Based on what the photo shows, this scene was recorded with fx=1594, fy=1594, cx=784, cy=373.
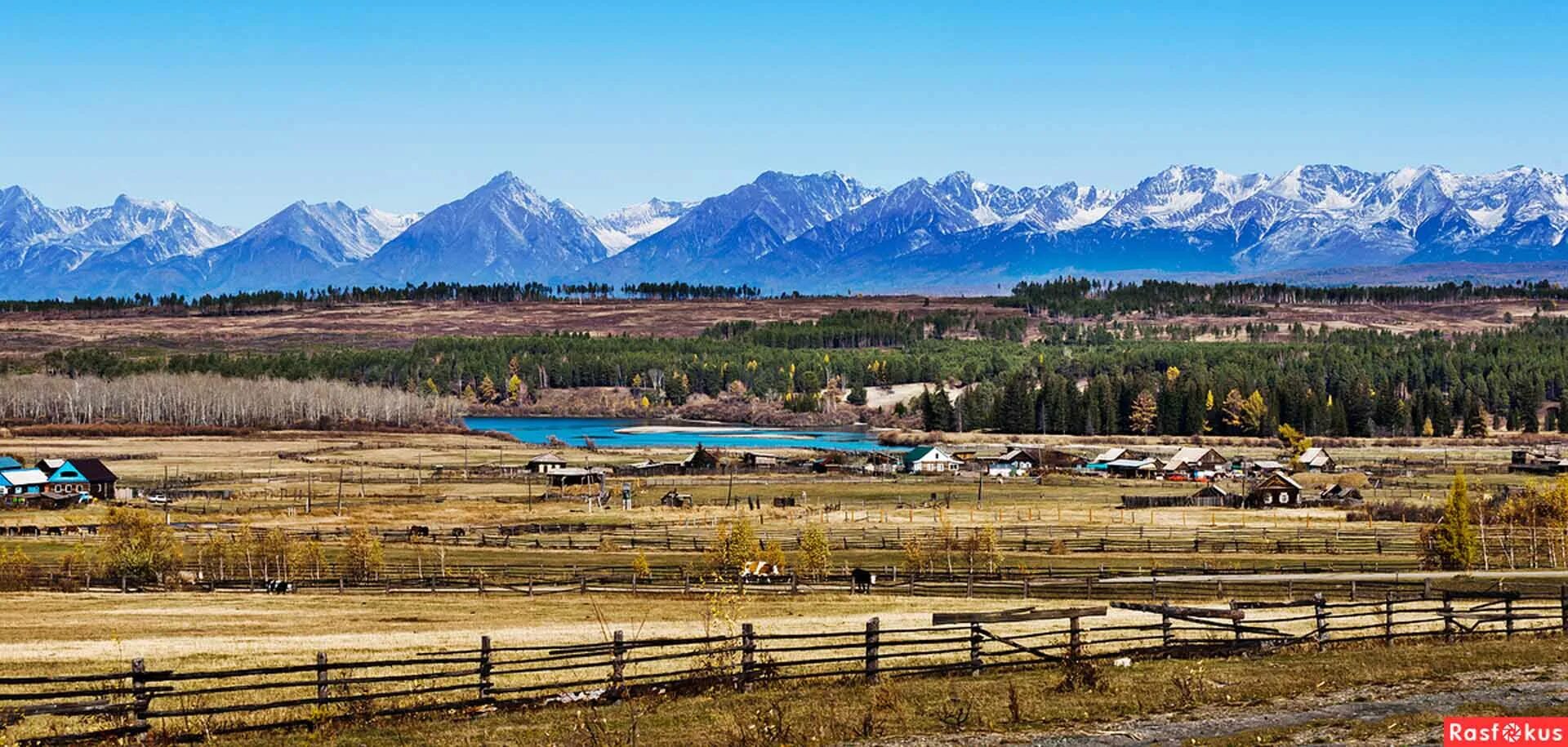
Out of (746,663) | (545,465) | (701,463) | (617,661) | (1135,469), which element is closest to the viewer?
(617,661)

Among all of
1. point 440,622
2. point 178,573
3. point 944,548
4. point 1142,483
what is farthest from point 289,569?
point 1142,483

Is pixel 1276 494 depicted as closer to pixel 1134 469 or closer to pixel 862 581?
pixel 1134 469

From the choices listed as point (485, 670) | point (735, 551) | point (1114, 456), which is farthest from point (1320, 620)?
point (1114, 456)

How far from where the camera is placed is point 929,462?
488ft

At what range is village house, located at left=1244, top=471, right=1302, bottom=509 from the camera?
372 feet

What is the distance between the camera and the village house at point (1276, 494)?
372ft

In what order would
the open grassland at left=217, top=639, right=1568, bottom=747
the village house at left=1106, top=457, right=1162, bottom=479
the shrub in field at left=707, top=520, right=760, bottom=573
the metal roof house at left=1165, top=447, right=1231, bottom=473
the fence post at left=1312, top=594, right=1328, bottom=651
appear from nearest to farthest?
1. the open grassland at left=217, top=639, right=1568, bottom=747
2. the fence post at left=1312, top=594, right=1328, bottom=651
3. the shrub in field at left=707, top=520, right=760, bottom=573
4. the metal roof house at left=1165, top=447, right=1231, bottom=473
5. the village house at left=1106, top=457, right=1162, bottom=479

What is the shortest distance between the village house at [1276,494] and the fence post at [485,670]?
92.7 m

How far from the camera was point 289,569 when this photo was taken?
6862 centimetres

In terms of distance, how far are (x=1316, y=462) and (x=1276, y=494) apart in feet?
109

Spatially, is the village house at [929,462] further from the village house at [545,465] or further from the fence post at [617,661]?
the fence post at [617,661]

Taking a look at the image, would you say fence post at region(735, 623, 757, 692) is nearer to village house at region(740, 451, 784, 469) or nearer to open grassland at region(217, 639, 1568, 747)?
open grassland at region(217, 639, 1568, 747)

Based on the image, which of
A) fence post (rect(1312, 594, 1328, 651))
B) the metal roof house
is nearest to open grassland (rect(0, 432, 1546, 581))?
the metal roof house

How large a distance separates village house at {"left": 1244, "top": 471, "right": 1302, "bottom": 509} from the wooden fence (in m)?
73.1
